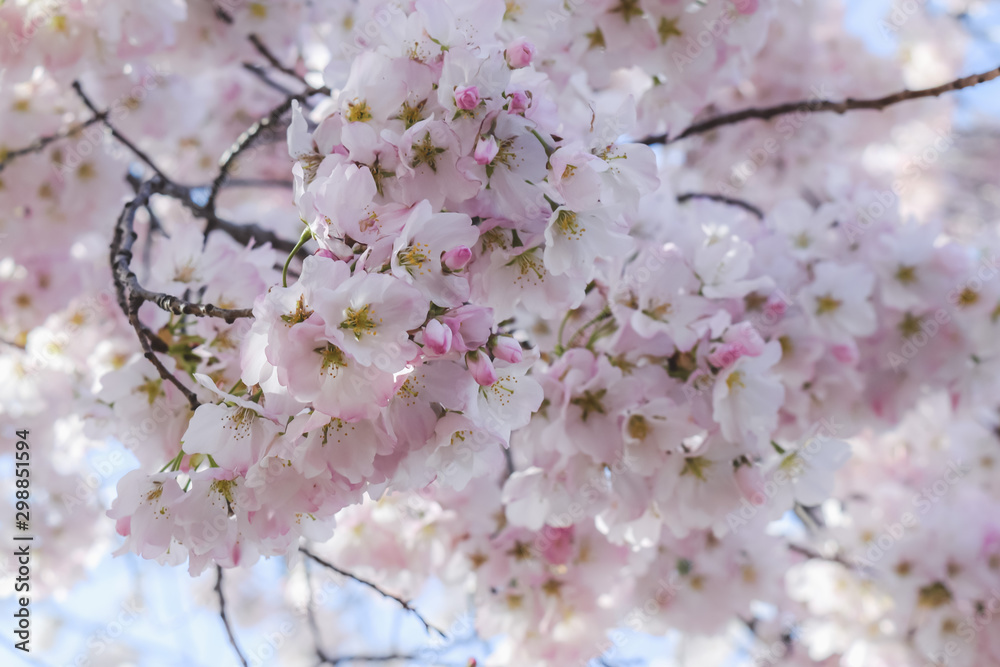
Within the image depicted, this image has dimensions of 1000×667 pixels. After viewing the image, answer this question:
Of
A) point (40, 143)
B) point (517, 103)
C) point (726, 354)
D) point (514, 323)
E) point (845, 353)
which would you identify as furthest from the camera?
point (40, 143)

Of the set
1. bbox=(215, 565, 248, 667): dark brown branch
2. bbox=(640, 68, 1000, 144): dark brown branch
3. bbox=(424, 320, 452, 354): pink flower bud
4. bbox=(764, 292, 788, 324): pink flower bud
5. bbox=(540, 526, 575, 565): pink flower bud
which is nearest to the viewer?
bbox=(424, 320, 452, 354): pink flower bud

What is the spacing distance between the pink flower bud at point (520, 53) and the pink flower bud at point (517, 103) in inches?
3.4

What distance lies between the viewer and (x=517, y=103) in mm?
810

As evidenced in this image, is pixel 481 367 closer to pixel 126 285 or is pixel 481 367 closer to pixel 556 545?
pixel 126 285

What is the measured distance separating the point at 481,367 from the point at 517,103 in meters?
0.32

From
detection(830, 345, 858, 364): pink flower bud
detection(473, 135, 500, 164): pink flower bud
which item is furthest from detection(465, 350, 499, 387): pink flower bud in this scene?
detection(830, 345, 858, 364): pink flower bud

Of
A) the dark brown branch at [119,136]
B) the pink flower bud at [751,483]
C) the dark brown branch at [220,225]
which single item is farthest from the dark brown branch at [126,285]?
the pink flower bud at [751,483]

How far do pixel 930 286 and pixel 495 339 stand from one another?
143 cm

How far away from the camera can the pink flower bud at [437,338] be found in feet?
2.31

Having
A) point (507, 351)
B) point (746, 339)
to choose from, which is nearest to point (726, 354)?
point (746, 339)

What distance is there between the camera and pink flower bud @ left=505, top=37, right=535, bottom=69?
2.87 ft

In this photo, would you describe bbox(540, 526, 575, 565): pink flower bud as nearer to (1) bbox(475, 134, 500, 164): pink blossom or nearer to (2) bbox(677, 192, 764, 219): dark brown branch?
(2) bbox(677, 192, 764, 219): dark brown branch

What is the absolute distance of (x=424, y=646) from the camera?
2.49m

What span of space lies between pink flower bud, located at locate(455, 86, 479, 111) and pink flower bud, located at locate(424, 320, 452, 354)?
0.26 metres
